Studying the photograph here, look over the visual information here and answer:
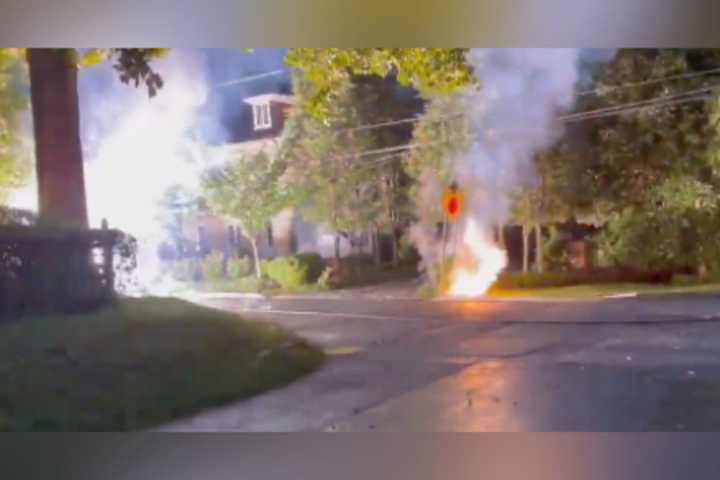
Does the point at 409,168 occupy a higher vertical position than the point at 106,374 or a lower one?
higher

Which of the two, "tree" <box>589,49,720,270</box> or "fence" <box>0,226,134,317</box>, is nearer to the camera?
"tree" <box>589,49,720,270</box>

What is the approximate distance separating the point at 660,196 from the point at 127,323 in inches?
81.0

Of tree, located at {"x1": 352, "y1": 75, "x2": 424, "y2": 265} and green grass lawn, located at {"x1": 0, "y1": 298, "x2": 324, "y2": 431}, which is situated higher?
tree, located at {"x1": 352, "y1": 75, "x2": 424, "y2": 265}

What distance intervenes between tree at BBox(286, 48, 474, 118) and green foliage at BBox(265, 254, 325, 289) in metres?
0.55

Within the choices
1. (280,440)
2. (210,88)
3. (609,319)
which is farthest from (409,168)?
(280,440)

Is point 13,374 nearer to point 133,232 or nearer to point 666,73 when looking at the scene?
point 133,232

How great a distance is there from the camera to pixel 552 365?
2.31 metres

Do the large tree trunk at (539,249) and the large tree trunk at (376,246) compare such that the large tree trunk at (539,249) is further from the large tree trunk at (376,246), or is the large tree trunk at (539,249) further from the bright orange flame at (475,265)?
the large tree trunk at (376,246)

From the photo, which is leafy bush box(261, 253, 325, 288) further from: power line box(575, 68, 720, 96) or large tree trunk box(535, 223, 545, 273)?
power line box(575, 68, 720, 96)

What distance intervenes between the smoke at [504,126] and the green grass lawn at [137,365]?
81cm

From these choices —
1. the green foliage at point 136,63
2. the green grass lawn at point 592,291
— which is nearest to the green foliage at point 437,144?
the green grass lawn at point 592,291

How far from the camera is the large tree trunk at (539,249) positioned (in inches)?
90.8

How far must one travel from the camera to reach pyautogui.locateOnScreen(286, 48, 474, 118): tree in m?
2.31

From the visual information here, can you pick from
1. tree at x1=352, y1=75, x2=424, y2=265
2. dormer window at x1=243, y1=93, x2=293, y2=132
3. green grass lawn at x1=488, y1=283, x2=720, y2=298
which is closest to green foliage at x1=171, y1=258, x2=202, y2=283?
dormer window at x1=243, y1=93, x2=293, y2=132
